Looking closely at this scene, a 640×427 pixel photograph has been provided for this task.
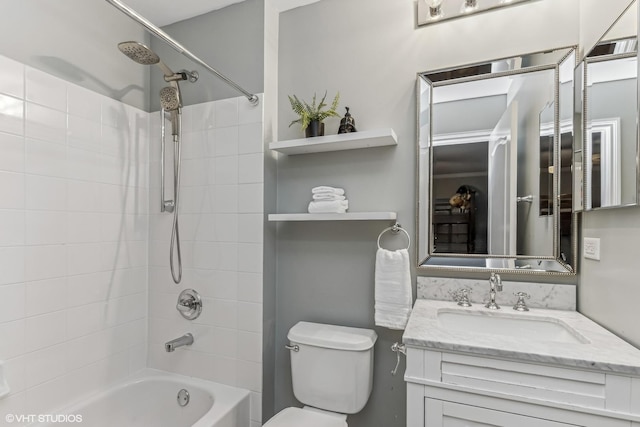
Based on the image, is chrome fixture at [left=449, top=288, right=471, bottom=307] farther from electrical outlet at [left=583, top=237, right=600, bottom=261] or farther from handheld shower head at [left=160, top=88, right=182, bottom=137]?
handheld shower head at [left=160, top=88, right=182, bottom=137]

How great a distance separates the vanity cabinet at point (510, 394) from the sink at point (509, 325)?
0.21 metres

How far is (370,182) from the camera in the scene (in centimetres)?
176

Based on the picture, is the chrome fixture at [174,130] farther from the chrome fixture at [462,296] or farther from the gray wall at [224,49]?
the chrome fixture at [462,296]

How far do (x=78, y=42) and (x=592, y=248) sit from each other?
8.57 ft

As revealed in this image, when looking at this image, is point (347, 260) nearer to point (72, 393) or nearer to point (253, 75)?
point (253, 75)

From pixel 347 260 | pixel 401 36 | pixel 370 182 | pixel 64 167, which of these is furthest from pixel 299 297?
pixel 401 36

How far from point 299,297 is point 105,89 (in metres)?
1.62

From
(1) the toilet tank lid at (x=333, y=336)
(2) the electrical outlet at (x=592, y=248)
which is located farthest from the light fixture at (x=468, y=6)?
(1) the toilet tank lid at (x=333, y=336)

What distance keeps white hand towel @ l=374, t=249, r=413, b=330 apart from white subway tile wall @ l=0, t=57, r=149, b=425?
1.48 metres

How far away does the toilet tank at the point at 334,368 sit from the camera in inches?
60.5

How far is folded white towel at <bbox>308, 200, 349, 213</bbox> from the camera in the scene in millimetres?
1662

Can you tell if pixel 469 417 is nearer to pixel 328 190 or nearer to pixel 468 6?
pixel 328 190

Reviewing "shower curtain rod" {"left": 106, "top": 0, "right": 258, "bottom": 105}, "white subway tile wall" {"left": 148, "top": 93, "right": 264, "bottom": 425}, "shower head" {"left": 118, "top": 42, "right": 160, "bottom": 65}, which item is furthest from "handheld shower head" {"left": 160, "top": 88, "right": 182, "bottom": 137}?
"shower curtain rod" {"left": 106, "top": 0, "right": 258, "bottom": 105}

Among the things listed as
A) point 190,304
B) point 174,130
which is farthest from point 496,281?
point 174,130
